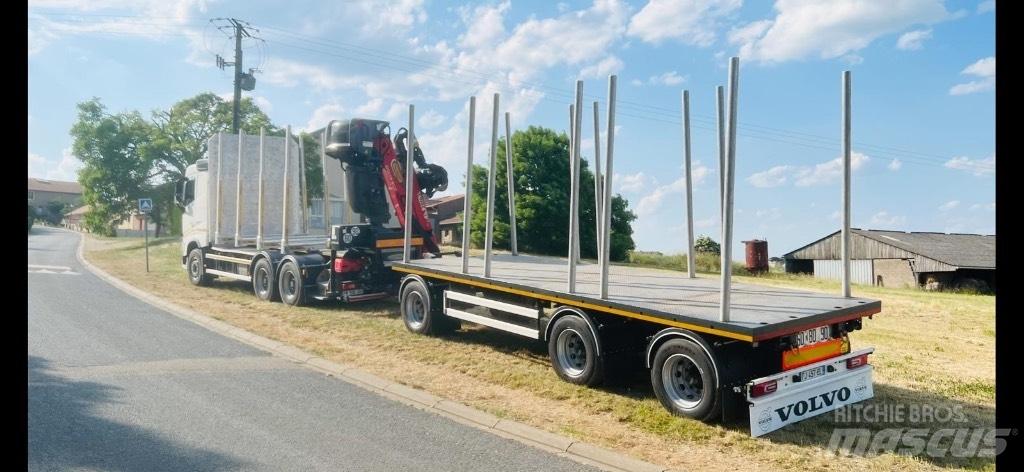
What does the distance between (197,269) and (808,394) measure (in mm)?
15458

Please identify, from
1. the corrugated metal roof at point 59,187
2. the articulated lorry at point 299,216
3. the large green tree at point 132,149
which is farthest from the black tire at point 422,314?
the corrugated metal roof at point 59,187

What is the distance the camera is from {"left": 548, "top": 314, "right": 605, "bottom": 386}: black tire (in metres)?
6.59

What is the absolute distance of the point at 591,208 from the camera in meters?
33.6

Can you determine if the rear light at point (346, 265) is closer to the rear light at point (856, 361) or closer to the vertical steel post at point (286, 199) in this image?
the vertical steel post at point (286, 199)

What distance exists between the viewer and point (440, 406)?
20.1ft

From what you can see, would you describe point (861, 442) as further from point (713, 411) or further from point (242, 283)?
point (242, 283)

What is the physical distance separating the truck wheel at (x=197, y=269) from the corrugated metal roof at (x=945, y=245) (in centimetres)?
3094

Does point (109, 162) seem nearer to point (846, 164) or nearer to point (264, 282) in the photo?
point (264, 282)

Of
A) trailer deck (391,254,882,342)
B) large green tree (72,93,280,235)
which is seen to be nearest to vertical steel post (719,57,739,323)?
trailer deck (391,254,882,342)

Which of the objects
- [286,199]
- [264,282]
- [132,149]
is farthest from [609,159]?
[132,149]

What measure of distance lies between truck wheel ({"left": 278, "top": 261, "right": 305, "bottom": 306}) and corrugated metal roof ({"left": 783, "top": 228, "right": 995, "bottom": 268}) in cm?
2945
